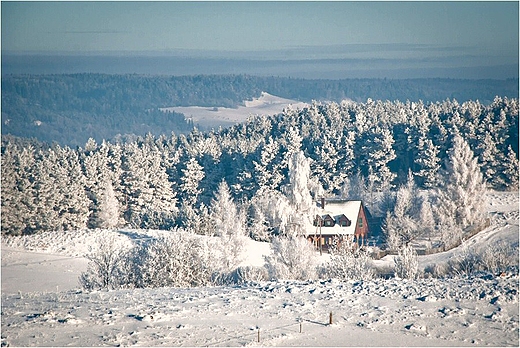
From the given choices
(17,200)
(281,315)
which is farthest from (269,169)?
(281,315)

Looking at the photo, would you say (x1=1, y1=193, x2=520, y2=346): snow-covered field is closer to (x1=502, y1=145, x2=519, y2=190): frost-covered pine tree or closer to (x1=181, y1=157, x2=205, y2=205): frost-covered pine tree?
(x1=502, y1=145, x2=519, y2=190): frost-covered pine tree

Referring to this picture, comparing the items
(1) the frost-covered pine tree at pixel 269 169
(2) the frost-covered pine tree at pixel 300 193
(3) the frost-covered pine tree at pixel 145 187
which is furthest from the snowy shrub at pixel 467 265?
(1) the frost-covered pine tree at pixel 269 169

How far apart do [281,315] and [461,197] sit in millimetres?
37011

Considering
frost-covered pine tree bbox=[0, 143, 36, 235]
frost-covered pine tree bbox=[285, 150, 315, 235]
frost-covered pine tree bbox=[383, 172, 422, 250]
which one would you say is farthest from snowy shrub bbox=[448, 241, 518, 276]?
frost-covered pine tree bbox=[0, 143, 36, 235]

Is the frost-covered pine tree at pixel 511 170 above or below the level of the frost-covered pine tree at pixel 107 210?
above

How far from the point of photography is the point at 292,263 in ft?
104

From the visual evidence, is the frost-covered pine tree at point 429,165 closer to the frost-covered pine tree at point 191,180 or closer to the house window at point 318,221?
the house window at point 318,221

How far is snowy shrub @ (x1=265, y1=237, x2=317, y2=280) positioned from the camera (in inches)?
1201

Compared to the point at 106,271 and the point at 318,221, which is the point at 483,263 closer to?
the point at 106,271

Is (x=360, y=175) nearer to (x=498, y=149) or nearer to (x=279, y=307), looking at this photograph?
(x=498, y=149)

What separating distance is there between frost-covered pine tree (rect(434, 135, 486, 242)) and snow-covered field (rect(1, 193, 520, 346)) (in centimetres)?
3050

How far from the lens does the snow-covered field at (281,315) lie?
57.1ft

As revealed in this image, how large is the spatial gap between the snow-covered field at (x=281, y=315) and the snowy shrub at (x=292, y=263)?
639 cm

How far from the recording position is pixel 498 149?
A: 69.6m
